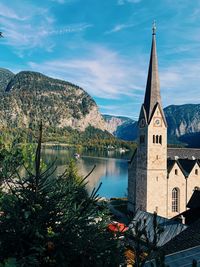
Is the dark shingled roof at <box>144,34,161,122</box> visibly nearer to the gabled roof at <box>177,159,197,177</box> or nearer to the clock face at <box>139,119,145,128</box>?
the clock face at <box>139,119,145,128</box>

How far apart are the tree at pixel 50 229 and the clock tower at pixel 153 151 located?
102 feet

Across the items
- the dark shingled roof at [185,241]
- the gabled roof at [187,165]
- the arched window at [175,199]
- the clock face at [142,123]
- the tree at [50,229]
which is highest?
the clock face at [142,123]

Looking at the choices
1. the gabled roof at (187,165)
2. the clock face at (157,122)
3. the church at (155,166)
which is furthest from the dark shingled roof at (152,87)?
the gabled roof at (187,165)

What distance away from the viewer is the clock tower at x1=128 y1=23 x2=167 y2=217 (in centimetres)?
3684

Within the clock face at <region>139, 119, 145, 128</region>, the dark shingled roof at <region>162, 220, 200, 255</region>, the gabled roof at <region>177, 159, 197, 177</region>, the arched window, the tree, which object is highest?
the clock face at <region>139, 119, 145, 128</region>

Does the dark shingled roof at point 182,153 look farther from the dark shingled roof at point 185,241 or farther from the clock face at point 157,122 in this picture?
the dark shingled roof at point 185,241

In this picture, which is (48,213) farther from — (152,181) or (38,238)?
(152,181)

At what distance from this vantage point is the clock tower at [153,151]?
A: 121 feet

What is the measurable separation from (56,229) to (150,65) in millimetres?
33649

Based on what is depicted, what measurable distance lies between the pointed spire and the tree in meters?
31.3

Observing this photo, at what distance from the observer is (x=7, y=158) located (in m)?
13.7

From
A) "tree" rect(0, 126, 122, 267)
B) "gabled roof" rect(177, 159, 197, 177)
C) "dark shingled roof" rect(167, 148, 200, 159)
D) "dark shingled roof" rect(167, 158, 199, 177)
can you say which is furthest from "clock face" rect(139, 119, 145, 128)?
"tree" rect(0, 126, 122, 267)

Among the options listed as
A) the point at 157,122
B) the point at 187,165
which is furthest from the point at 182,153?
the point at 157,122

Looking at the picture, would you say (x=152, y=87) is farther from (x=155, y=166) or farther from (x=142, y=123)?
(x=155, y=166)
